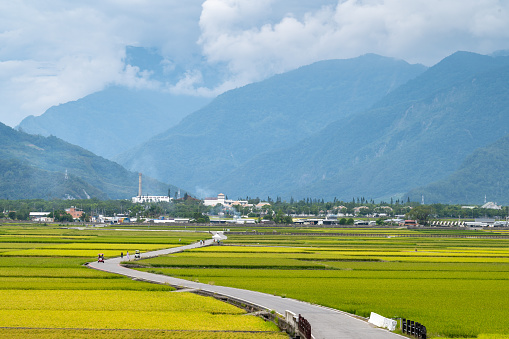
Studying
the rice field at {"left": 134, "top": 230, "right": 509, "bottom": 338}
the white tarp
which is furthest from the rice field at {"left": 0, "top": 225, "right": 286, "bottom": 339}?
the rice field at {"left": 134, "top": 230, "right": 509, "bottom": 338}

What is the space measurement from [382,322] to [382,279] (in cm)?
2236

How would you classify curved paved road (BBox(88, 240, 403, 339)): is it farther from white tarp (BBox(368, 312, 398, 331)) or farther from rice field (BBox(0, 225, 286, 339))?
rice field (BBox(0, 225, 286, 339))

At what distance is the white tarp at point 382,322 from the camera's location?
32.8m

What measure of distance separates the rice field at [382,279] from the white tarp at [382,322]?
5.54 ft

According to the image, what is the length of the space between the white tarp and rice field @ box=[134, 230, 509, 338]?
1690 mm

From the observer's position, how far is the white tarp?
32812mm

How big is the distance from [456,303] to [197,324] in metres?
16.7

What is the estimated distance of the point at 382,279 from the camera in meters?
55.6

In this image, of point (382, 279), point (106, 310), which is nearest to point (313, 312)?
point (106, 310)

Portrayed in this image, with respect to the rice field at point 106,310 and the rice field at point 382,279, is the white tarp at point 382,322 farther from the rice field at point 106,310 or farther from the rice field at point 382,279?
the rice field at point 106,310

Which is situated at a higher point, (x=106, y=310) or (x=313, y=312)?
(x=106, y=310)

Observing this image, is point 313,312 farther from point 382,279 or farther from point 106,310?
point 382,279

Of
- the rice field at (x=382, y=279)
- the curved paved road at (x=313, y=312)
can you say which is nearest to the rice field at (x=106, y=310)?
the curved paved road at (x=313, y=312)

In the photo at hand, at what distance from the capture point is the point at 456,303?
42.1 metres
